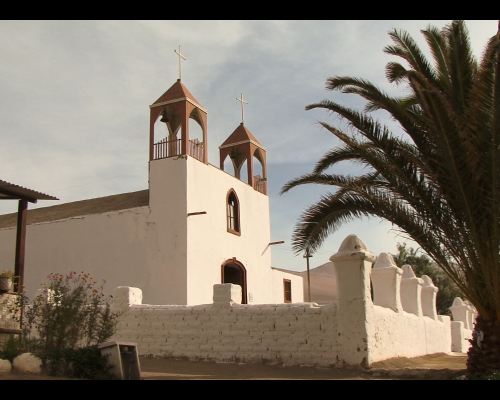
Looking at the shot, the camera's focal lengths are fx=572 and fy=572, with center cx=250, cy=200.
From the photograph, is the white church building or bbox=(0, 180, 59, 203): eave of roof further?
the white church building

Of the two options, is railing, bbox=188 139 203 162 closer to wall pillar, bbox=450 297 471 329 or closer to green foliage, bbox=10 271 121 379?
green foliage, bbox=10 271 121 379

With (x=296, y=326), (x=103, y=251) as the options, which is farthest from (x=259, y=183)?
(x=296, y=326)

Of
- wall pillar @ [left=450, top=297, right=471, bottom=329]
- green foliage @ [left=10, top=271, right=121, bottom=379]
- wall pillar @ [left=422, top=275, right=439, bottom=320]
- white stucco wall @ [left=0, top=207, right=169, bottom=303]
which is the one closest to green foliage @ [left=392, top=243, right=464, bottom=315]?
wall pillar @ [left=450, top=297, right=471, bottom=329]

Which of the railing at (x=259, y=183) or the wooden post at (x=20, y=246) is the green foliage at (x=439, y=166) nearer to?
the wooden post at (x=20, y=246)

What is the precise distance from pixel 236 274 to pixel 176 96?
6.98 metres

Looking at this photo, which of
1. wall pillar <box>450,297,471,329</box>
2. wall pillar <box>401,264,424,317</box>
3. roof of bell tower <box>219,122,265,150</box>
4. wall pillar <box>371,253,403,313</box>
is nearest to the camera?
wall pillar <box>371,253,403,313</box>

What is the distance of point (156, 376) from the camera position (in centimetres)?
1058

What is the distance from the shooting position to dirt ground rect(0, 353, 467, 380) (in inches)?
407

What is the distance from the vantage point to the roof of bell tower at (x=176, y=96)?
1919 cm

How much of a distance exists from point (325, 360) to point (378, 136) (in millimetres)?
4566

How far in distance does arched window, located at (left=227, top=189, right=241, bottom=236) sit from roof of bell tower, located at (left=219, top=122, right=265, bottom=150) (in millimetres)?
2901

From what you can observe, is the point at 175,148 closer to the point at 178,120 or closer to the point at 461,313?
the point at 178,120

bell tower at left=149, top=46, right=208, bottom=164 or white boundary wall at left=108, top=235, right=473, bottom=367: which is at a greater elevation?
bell tower at left=149, top=46, right=208, bottom=164
